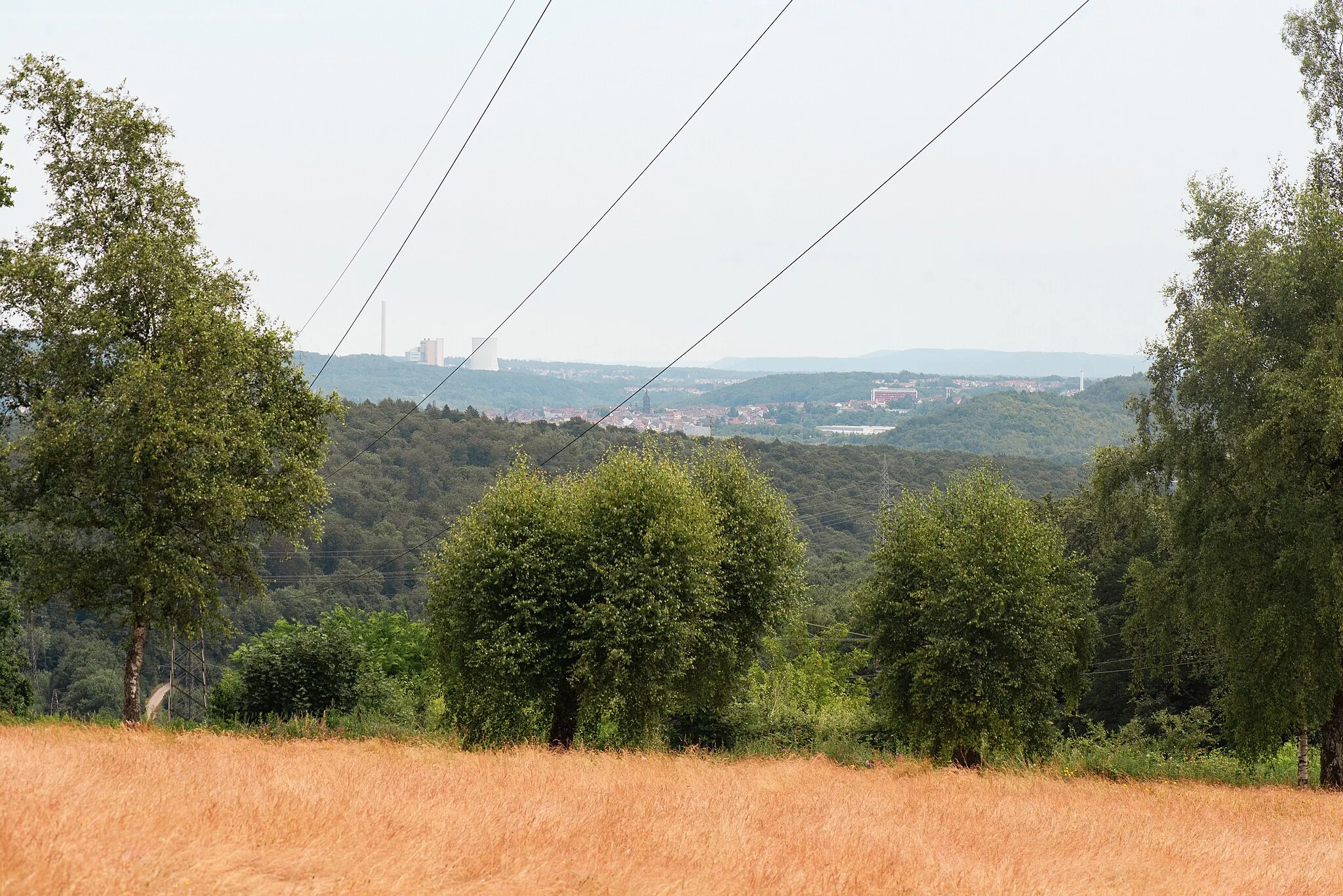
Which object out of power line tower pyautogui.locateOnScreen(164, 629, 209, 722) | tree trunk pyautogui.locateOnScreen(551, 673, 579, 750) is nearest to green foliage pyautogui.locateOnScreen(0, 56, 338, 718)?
tree trunk pyautogui.locateOnScreen(551, 673, 579, 750)

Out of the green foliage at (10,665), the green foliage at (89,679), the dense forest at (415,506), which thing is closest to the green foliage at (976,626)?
the green foliage at (10,665)

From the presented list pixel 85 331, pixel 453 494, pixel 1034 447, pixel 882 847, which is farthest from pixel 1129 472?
pixel 1034 447

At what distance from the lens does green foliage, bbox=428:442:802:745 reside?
2617 cm

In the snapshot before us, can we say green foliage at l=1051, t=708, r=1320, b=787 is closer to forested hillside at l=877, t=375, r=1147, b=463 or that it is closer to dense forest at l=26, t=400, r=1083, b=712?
dense forest at l=26, t=400, r=1083, b=712

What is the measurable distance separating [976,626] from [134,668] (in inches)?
835

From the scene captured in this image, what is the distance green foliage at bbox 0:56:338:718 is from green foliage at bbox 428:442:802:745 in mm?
5400

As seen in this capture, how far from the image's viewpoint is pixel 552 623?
26.9 meters

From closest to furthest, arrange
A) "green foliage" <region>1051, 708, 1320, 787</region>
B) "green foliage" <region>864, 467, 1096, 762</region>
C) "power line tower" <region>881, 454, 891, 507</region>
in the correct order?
"green foliage" <region>1051, 708, 1320, 787</region> → "green foliage" <region>864, 467, 1096, 762</region> → "power line tower" <region>881, 454, 891, 507</region>

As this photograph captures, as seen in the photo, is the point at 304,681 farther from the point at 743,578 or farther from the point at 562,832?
the point at 562,832

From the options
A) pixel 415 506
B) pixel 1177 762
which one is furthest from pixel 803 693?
pixel 415 506

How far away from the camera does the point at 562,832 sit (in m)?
10.0

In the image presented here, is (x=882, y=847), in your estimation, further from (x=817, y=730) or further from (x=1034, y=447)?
(x=1034, y=447)

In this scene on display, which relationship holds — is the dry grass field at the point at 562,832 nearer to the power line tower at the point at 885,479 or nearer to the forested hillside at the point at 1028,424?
the power line tower at the point at 885,479

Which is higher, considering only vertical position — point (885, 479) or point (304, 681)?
point (885, 479)
